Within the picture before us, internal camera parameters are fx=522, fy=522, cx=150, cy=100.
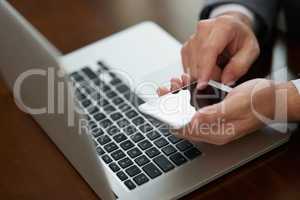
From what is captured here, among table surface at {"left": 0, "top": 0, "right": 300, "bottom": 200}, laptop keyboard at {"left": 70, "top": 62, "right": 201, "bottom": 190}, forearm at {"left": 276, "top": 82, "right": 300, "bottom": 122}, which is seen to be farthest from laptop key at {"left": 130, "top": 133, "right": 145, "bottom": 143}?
forearm at {"left": 276, "top": 82, "right": 300, "bottom": 122}

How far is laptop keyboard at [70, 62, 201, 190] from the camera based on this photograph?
0.75 metres

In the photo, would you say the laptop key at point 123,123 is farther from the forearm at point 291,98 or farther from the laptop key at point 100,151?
the forearm at point 291,98

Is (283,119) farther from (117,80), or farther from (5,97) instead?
(5,97)

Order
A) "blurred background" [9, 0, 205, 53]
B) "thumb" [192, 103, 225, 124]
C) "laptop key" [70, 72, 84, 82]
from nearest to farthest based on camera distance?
1. "thumb" [192, 103, 225, 124]
2. "laptop key" [70, 72, 84, 82]
3. "blurred background" [9, 0, 205, 53]

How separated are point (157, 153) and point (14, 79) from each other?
10.8 inches

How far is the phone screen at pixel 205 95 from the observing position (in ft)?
2.55

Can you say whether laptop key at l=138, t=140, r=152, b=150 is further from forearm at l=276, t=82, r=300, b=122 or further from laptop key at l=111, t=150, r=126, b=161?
forearm at l=276, t=82, r=300, b=122

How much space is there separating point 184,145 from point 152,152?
49 mm

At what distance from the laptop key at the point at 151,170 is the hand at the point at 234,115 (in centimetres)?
6

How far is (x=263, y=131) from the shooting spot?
788 millimetres

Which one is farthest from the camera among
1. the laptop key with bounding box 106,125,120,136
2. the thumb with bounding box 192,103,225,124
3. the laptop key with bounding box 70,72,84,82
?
the laptop key with bounding box 70,72,84,82

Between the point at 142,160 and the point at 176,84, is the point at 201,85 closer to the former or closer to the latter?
the point at 176,84

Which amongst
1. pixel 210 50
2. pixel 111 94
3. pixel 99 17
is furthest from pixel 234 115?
pixel 99 17

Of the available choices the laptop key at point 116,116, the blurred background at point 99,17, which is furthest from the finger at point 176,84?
the blurred background at point 99,17
